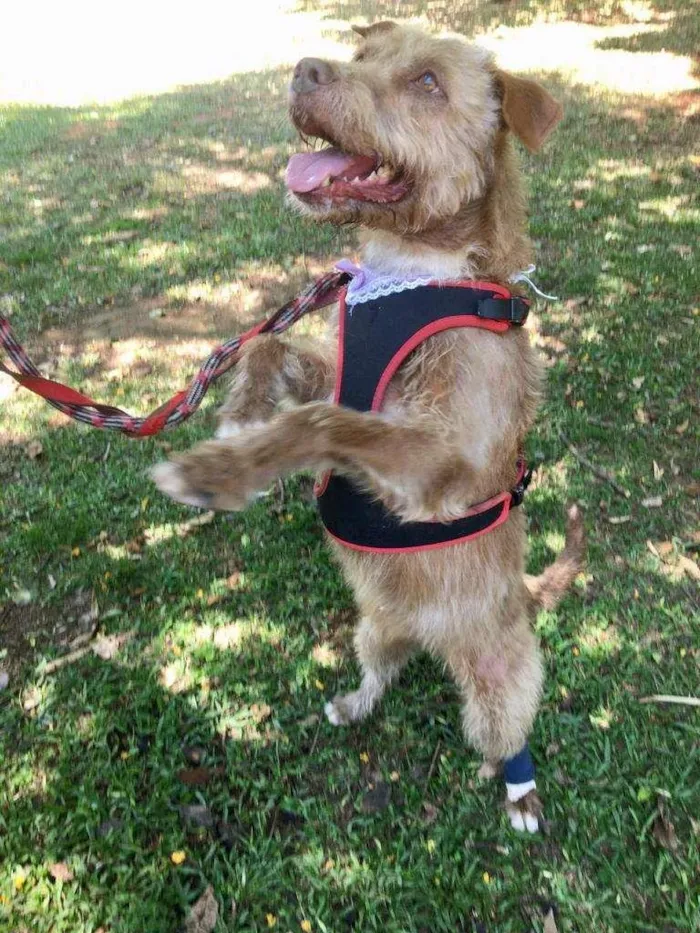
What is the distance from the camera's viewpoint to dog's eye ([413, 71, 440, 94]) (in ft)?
7.61

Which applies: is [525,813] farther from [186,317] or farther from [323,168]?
[186,317]

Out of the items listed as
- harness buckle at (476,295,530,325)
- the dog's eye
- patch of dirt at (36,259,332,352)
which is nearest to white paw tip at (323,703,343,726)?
harness buckle at (476,295,530,325)

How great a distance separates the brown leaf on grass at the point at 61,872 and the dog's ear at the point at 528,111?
10.1 feet

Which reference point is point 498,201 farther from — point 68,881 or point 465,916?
point 68,881

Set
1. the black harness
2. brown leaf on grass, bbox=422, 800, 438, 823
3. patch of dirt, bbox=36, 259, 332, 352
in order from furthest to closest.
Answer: patch of dirt, bbox=36, 259, 332, 352, brown leaf on grass, bbox=422, 800, 438, 823, the black harness

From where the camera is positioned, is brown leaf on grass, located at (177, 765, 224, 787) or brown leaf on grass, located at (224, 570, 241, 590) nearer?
brown leaf on grass, located at (177, 765, 224, 787)

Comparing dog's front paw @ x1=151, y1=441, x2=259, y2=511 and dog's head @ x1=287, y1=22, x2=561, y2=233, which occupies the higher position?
dog's head @ x1=287, y1=22, x2=561, y2=233

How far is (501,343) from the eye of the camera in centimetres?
227

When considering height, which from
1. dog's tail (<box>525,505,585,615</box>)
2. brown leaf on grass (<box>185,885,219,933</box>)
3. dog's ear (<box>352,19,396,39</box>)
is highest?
dog's ear (<box>352,19,396,39</box>)

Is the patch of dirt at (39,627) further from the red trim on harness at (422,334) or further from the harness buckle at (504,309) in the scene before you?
the harness buckle at (504,309)

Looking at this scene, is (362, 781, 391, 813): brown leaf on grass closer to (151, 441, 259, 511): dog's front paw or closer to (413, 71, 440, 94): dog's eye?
(151, 441, 259, 511): dog's front paw

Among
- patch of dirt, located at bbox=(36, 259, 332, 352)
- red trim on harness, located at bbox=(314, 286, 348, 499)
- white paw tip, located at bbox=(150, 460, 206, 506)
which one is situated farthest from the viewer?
patch of dirt, located at bbox=(36, 259, 332, 352)

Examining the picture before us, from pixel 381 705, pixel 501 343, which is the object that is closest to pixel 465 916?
pixel 381 705

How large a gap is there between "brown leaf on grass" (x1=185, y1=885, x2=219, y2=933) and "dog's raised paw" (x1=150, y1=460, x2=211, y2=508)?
1.59 metres
